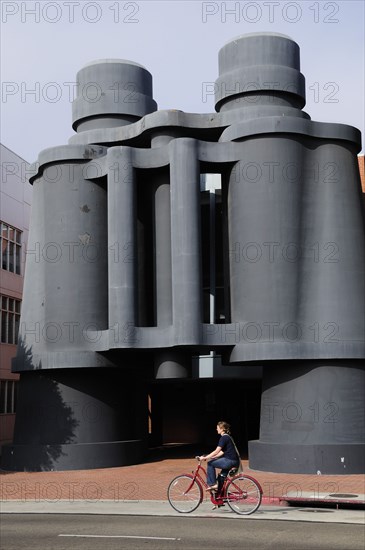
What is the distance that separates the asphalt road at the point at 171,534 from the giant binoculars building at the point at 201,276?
1200 cm

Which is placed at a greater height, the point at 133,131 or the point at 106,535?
the point at 133,131

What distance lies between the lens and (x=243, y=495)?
16.4 meters

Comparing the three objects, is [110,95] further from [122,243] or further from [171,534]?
[171,534]

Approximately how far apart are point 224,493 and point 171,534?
2938 mm

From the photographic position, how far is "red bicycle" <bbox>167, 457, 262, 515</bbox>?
16.3 meters

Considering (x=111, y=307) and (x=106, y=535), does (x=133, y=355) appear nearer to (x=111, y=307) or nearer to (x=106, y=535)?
(x=111, y=307)

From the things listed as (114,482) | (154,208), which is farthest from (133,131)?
(114,482)

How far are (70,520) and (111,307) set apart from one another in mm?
13413

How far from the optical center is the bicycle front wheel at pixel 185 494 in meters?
16.8

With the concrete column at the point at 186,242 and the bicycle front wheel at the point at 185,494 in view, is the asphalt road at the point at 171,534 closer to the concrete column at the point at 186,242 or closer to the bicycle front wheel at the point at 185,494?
the bicycle front wheel at the point at 185,494

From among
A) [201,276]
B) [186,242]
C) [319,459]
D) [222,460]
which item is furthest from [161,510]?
[186,242]

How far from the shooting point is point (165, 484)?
2398cm

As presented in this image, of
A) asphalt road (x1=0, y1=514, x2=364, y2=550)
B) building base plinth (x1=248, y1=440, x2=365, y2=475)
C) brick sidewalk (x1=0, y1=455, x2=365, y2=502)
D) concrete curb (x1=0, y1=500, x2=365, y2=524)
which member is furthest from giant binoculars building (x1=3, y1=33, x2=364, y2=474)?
asphalt road (x1=0, y1=514, x2=364, y2=550)

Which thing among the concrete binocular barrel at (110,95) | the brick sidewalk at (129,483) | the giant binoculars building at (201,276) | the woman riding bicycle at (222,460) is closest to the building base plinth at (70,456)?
the giant binoculars building at (201,276)
